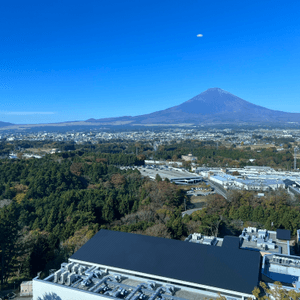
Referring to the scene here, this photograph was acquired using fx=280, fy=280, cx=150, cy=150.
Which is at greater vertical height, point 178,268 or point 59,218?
point 178,268

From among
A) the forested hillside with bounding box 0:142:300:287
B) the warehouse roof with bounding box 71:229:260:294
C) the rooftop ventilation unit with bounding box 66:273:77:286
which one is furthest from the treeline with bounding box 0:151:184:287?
the rooftop ventilation unit with bounding box 66:273:77:286

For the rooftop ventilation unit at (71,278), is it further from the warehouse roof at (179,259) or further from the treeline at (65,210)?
the treeline at (65,210)

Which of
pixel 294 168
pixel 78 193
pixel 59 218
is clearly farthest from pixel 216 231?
pixel 294 168

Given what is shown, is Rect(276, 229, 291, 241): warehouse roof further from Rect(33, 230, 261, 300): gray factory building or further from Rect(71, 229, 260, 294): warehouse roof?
Rect(71, 229, 260, 294): warehouse roof

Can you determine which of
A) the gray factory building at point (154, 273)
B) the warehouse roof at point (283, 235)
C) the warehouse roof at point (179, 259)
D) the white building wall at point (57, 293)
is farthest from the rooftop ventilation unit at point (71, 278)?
the warehouse roof at point (283, 235)

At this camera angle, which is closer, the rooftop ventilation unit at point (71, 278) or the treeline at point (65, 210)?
the rooftop ventilation unit at point (71, 278)

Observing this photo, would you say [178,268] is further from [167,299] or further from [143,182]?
[143,182]

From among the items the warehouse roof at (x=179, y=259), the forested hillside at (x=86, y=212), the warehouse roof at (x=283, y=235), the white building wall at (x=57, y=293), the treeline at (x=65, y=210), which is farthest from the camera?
the forested hillside at (x=86, y=212)
